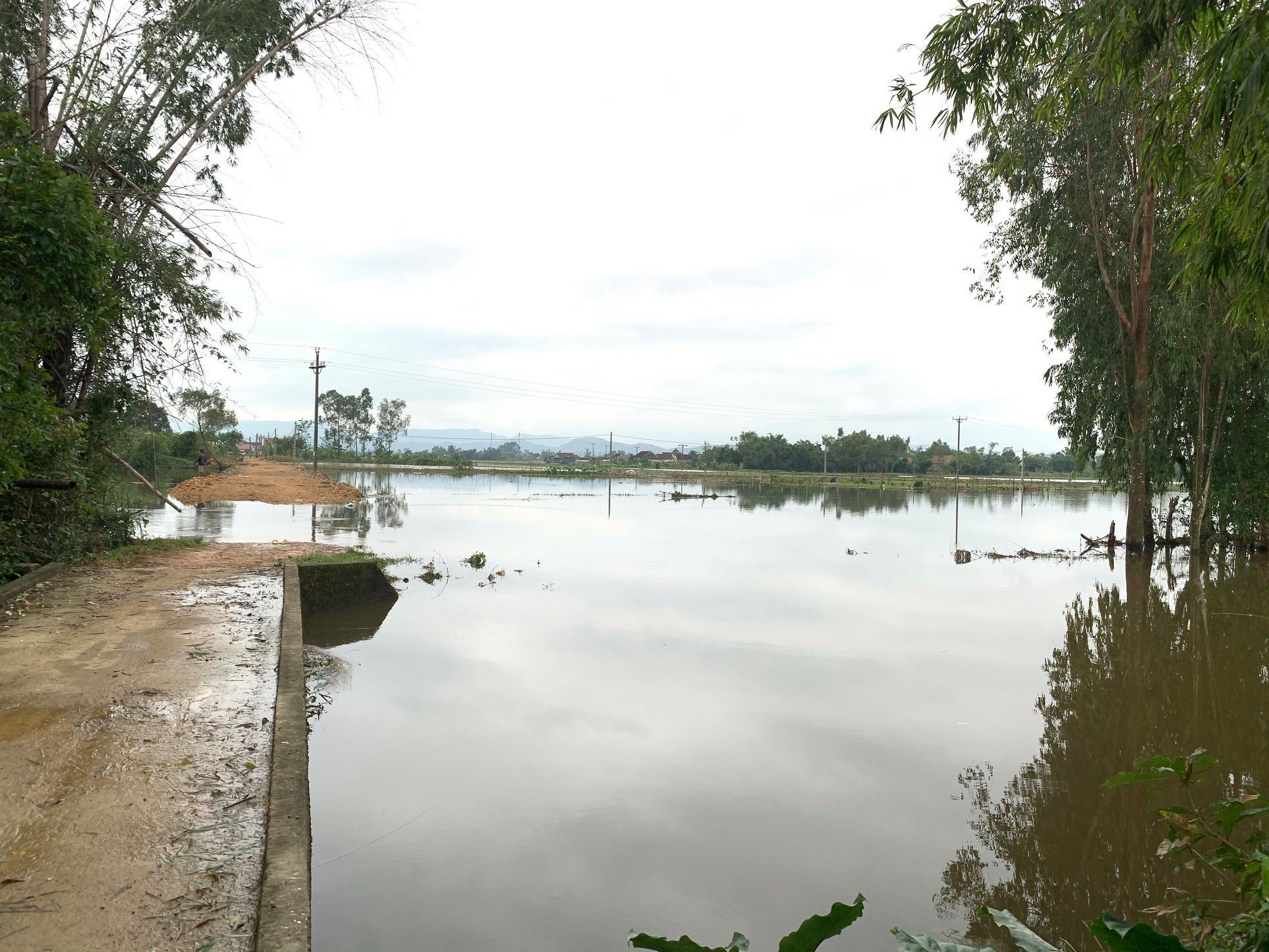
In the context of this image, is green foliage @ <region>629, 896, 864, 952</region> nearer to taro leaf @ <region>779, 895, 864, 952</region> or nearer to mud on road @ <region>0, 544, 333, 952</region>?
taro leaf @ <region>779, 895, 864, 952</region>

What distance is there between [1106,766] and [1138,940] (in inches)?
192

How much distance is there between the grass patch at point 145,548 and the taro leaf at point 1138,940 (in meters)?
11.5

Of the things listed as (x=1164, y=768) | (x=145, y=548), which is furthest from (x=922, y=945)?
(x=145, y=548)

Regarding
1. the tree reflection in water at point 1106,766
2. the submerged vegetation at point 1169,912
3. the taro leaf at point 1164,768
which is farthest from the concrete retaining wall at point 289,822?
the tree reflection in water at point 1106,766

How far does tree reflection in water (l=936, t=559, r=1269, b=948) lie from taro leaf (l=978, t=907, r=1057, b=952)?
74.7 inches

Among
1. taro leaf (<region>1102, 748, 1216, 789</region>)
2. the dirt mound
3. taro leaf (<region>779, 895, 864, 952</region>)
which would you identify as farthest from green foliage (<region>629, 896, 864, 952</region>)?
the dirt mound

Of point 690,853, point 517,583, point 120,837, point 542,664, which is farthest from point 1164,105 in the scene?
point 517,583

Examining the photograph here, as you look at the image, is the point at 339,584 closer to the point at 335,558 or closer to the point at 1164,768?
the point at 335,558

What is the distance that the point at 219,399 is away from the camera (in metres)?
12.7

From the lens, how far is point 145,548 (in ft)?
38.8

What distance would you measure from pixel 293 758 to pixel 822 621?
7.67 metres

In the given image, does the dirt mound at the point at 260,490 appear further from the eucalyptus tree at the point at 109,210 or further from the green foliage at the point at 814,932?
the green foliage at the point at 814,932

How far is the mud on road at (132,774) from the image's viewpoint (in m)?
2.83

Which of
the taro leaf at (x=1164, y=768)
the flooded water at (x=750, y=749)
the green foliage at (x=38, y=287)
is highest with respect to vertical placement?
the green foliage at (x=38, y=287)
